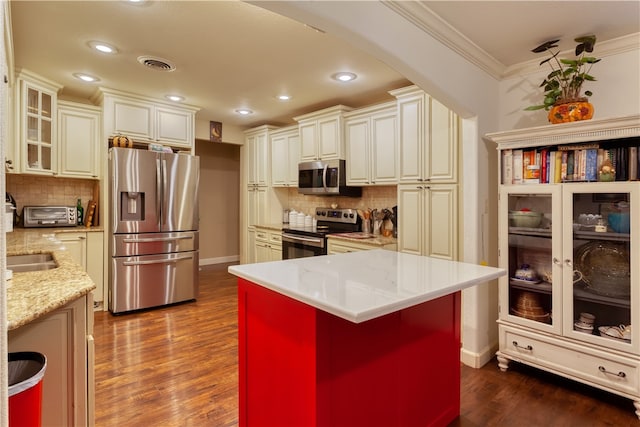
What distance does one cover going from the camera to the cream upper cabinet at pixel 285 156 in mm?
4957

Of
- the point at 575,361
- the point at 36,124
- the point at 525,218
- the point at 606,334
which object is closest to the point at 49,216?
the point at 36,124

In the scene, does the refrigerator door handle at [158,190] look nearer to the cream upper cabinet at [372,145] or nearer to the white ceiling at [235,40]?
the white ceiling at [235,40]

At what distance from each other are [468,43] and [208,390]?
2951 millimetres

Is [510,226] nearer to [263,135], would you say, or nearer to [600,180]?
[600,180]

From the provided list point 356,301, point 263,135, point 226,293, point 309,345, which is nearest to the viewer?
point 356,301

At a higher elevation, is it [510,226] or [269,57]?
[269,57]

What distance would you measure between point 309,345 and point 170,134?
3782mm

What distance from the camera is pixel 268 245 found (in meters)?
5.11

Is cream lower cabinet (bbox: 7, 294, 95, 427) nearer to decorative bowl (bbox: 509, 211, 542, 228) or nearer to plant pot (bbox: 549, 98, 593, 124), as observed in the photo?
decorative bowl (bbox: 509, 211, 542, 228)

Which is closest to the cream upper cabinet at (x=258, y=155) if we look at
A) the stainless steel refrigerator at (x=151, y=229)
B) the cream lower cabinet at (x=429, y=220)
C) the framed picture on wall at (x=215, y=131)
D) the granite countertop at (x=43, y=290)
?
the framed picture on wall at (x=215, y=131)

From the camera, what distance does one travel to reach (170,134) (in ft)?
14.3

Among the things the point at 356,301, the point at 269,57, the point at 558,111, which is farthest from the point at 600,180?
the point at 269,57

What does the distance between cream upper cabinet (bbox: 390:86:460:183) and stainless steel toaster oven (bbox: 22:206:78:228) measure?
369 cm

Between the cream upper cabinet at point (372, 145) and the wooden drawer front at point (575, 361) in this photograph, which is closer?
the wooden drawer front at point (575, 361)
